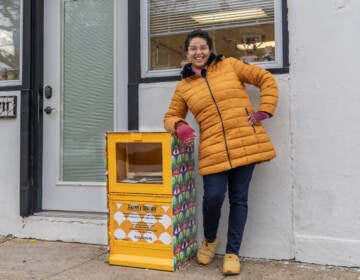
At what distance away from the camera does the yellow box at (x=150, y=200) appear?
11.7 ft

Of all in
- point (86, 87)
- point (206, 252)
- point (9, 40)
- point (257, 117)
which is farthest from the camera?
point (9, 40)

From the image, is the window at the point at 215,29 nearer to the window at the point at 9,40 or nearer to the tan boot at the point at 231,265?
the window at the point at 9,40

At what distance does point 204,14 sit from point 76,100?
1.50 meters

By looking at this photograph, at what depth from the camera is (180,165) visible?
12.0 feet

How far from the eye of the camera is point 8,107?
4672 mm

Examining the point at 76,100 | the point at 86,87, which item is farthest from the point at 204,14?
the point at 76,100

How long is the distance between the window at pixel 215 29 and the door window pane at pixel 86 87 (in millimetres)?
464

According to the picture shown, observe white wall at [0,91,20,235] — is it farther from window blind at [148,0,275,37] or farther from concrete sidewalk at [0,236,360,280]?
window blind at [148,0,275,37]

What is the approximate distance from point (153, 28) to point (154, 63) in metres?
0.32

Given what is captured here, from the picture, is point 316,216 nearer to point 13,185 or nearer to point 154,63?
point 154,63

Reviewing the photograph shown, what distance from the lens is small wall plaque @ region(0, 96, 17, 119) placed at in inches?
183

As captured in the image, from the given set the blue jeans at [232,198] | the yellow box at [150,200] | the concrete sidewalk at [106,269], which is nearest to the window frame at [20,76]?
the yellow box at [150,200]

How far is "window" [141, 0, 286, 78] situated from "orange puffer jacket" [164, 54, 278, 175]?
1.30 feet

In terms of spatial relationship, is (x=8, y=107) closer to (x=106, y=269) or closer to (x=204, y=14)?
(x=106, y=269)
